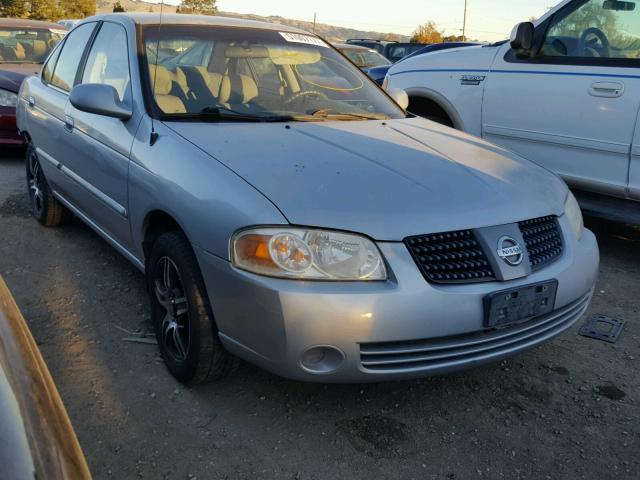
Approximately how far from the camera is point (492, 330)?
2.50 metres

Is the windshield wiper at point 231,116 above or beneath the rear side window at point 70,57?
beneath

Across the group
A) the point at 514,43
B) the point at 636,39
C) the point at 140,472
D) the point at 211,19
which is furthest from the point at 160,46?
the point at 636,39

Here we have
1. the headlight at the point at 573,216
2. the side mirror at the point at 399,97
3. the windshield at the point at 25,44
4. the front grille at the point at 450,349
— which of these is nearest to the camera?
the front grille at the point at 450,349

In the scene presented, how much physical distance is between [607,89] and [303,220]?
285 cm

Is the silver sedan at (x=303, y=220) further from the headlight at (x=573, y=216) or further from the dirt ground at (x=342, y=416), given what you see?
the dirt ground at (x=342, y=416)

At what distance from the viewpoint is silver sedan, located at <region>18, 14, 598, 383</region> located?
7.55ft

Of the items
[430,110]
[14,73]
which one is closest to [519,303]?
[430,110]

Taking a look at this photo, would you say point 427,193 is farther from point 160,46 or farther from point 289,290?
point 160,46

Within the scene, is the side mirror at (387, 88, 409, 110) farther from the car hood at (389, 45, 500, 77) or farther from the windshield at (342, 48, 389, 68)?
the windshield at (342, 48, 389, 68)

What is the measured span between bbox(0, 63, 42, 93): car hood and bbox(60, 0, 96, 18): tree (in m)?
33.4

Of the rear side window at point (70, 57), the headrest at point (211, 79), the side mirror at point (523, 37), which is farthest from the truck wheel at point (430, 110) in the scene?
the rear side window at point (70, 57)

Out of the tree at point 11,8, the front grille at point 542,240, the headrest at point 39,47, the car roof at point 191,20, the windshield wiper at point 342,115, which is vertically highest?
the tree at point 11,8

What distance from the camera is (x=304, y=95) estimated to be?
363 cm

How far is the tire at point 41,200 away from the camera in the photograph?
479 cm
